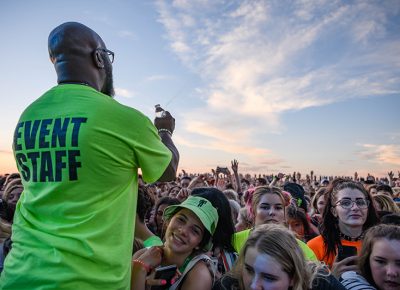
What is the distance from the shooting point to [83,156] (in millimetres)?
A: 1445

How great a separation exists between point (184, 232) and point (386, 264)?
1458mm

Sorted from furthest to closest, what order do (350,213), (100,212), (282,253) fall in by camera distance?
(350,213) < (282,253) < (100,212)

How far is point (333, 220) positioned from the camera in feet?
11.8

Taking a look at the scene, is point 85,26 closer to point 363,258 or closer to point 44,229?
point 44,229

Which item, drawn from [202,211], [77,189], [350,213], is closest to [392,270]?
[350,213]

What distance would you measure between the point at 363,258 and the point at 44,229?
227 centimetres

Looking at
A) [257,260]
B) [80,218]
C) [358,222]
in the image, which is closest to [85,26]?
[80,218]

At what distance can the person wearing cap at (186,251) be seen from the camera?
7.22ft

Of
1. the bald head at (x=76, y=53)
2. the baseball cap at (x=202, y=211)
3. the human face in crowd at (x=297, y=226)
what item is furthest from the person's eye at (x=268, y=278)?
the human face in crowd at (x=297, y=226)

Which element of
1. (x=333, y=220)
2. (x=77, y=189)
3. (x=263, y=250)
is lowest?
(x=263, y=250)

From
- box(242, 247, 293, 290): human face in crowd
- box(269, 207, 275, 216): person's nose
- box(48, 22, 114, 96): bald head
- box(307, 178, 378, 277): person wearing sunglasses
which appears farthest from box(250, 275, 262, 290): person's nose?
box(269, 207, 275, 216): person's nose

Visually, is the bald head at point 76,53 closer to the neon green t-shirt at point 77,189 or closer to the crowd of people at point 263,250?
the neon green t-shirt at point 77,189

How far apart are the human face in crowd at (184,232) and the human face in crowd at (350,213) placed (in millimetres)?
1722

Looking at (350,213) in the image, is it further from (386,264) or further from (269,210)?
(386,264)
